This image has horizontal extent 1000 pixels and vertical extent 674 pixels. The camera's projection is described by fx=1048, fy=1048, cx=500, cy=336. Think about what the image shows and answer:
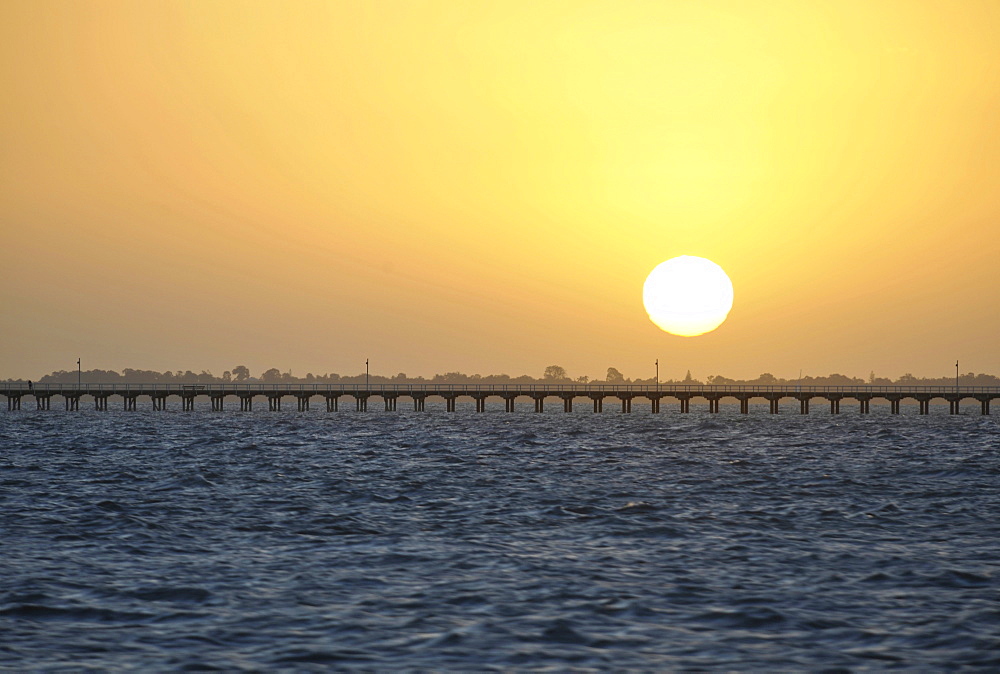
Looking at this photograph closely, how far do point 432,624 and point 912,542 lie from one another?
14273 mm

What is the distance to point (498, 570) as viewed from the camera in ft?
72.7

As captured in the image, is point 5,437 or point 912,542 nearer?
point 912,542

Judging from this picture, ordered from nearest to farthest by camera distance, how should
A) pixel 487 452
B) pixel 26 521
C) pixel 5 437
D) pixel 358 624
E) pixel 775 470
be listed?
pixel 358 624 < pixel 26 521 < pixel 775 470 < pixel 487 452 < pixel 5 437

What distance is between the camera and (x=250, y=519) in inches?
1195

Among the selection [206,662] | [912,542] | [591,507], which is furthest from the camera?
[591,507]

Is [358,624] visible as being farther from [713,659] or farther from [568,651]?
[713,659]

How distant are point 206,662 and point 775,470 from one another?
37.8 m

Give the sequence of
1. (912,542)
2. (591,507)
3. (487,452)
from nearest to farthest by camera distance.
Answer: (912,542), (591,507), (487,452)

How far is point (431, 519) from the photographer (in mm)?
30469

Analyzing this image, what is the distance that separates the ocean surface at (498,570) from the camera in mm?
15734

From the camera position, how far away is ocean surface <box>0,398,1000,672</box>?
1573 centimetres

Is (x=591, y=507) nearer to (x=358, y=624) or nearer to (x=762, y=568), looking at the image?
(x=762, y=568)

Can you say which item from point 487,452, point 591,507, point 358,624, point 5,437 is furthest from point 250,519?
point 5,437

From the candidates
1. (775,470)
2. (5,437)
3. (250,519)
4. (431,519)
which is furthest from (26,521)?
(5,437)
